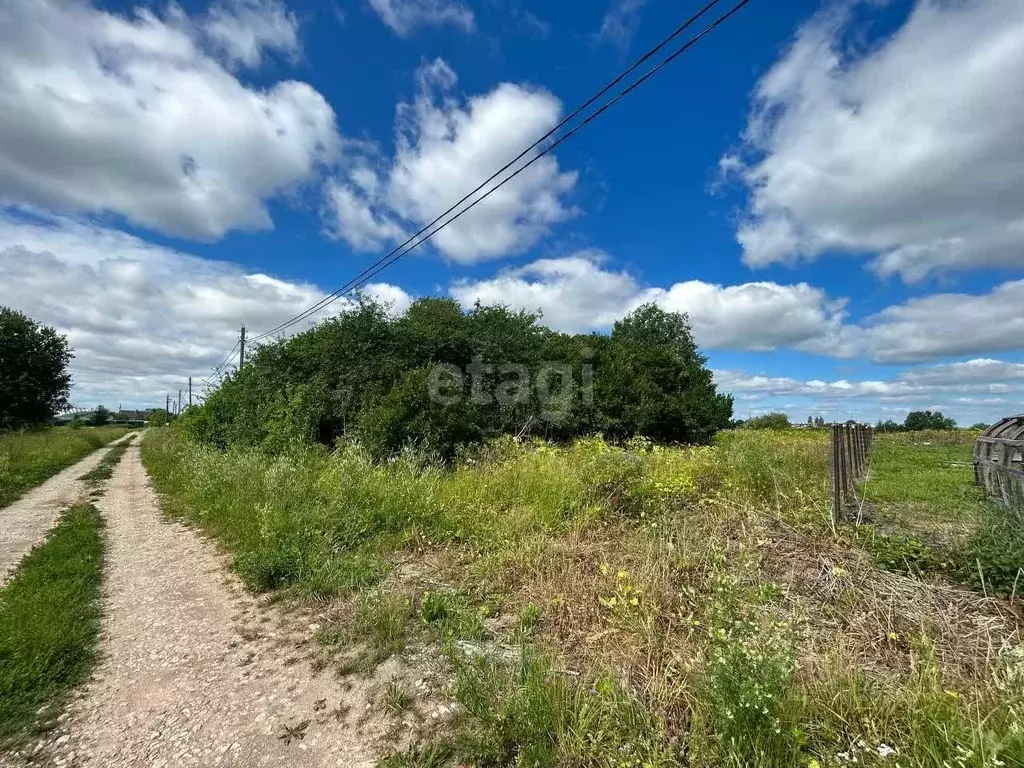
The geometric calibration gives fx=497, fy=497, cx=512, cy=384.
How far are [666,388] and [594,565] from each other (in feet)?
59.4

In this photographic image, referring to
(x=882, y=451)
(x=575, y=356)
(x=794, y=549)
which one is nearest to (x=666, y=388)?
(x=575, y=356)

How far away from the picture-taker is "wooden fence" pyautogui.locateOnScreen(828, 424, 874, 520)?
201 inches

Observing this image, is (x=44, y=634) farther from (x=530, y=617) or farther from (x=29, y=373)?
(x=29, y=373)

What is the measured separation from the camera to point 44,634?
12.0ft

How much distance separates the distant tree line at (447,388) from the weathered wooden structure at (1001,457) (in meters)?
9.30

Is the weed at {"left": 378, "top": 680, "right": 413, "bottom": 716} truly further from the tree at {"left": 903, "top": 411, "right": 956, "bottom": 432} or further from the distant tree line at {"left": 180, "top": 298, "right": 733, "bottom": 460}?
the tree at {"left": 903, "top": 411, "right": 956, "bottom": 432}

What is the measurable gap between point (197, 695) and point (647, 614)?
114 inches

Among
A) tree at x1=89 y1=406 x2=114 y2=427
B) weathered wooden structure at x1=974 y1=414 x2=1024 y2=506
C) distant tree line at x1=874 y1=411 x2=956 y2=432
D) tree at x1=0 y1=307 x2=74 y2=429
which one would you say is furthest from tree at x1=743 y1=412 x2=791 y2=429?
tree at x1=89 y1=406 x2=114 y2=427

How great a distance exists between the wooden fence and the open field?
0.24 meters

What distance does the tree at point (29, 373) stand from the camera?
107 ft

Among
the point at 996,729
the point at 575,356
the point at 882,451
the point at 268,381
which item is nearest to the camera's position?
the point at 996,729

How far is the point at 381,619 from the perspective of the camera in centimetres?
377

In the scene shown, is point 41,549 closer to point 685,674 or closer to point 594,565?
point 594,565

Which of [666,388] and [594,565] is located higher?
[666,388]
